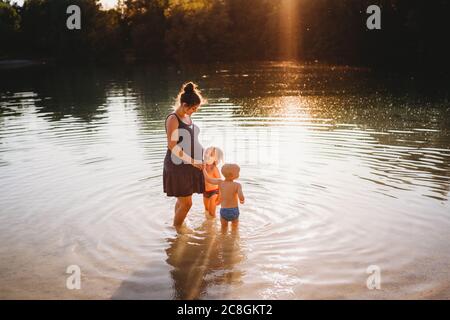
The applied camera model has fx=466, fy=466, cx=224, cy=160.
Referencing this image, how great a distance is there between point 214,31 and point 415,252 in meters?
81.5

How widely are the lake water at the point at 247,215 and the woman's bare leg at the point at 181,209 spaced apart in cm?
16

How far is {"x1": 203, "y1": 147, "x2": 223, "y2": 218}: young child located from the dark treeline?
53711 mm

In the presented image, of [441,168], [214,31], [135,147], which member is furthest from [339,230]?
[214,31]

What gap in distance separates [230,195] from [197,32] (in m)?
81.4

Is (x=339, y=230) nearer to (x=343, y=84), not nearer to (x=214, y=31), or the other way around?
(x=343, y=84)

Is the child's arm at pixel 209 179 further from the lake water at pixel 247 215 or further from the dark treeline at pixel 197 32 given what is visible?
the dark treeline at pixel 197 32

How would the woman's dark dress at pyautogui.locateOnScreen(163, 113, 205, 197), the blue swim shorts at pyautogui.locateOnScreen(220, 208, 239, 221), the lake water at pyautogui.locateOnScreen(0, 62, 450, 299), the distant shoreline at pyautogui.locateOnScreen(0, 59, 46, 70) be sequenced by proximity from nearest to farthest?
the lake water at pyautogui.locateOnScreen(0, 62, 450, 299)
the woman's dark dress at pyautogui.locateOnScreen(163, 113, 205, 197)
the blue swim shorts at pyautogui.locateOnScreen(220, 208, 239, 221)
the distant shoreline at pyautogui.locateOnScreen(0, 59, 46, 70)

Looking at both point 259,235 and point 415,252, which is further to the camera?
point 259,235

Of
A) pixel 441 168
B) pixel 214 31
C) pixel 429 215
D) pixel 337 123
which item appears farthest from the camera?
pixel 214 31

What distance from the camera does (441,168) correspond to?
34.9 ft

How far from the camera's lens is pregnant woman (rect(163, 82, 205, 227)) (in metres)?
6.78

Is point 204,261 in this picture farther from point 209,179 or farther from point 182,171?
point 209,179

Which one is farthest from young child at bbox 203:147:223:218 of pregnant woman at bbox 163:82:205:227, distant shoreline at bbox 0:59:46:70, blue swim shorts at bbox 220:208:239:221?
distant shoreline at bbox 0:59:46:70

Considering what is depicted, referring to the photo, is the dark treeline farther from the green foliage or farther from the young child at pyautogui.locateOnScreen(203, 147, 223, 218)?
the young child at pyautogui.locateOnScreen(203, 147, 223, 218)
